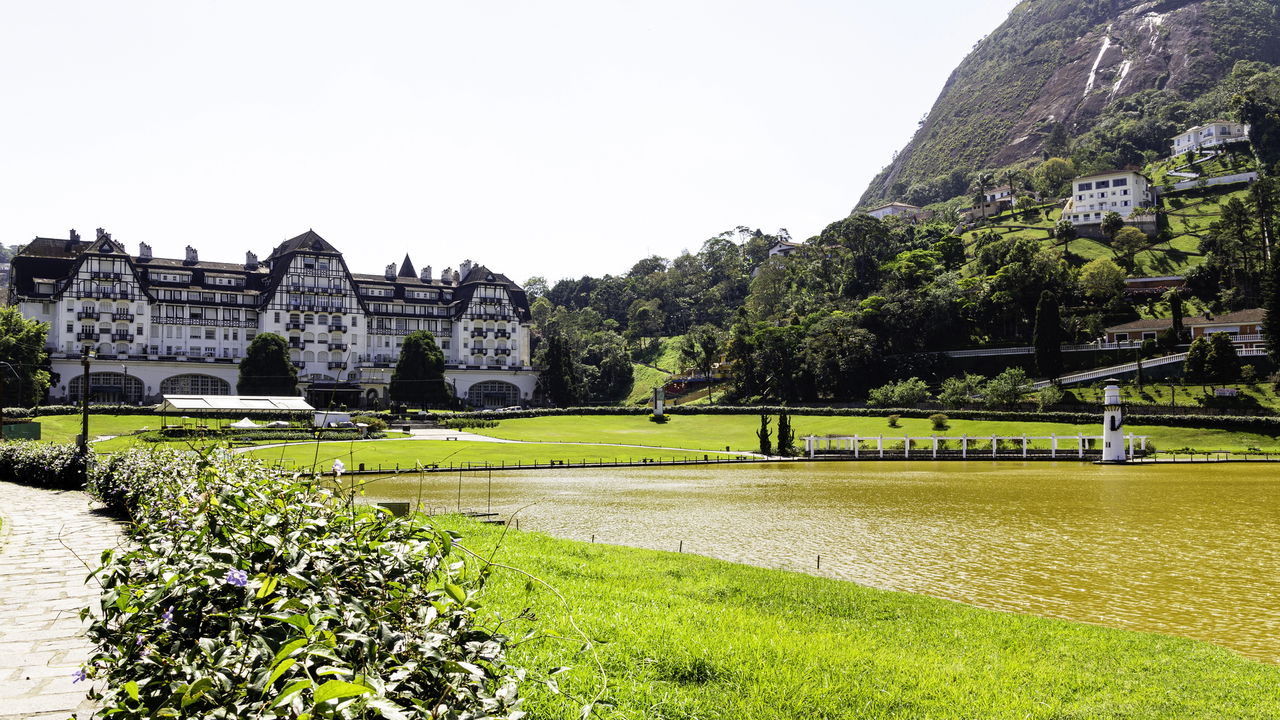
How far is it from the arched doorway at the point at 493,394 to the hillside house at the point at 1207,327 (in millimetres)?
79445

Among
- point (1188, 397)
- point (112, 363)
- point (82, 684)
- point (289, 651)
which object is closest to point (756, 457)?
point (1188, 397)

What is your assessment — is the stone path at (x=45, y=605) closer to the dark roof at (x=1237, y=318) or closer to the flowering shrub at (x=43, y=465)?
the flowering shrub at (x=43, y=465)

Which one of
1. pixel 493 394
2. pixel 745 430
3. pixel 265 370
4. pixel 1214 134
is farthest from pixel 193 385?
pixel 1214 134

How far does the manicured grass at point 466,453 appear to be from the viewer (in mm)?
55438

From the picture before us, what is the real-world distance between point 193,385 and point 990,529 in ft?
331

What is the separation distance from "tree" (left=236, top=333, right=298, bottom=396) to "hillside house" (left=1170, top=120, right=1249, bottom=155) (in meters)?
168

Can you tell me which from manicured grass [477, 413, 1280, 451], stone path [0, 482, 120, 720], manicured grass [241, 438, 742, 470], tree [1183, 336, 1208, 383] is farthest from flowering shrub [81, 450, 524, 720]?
tree [1183, 336, 1208, 383]

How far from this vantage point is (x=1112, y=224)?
126 metres

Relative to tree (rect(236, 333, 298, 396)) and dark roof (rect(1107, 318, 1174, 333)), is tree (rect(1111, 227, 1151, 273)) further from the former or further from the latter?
tree (rect(236, 333, 298, 396))

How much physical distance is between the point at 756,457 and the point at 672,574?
164 feet

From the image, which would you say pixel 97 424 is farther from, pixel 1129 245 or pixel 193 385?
pixel 1129 245

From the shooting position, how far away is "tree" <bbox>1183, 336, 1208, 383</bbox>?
3246 inches

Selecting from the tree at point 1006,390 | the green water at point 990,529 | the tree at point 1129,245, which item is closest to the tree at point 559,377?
the tree at point 1006,390

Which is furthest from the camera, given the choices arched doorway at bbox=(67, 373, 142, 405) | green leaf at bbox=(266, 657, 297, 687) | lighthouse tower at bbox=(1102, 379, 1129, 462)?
arched doorway at bbox=(67, 373, 142, 405)
